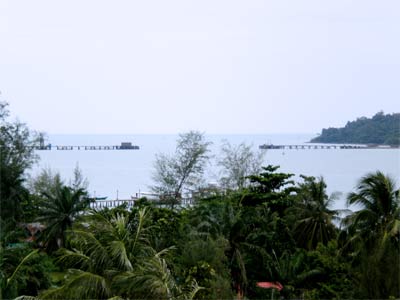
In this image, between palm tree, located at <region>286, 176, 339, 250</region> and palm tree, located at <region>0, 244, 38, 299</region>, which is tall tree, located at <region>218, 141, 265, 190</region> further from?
palm tree, located at <region>0, 244, 38, 299</region>

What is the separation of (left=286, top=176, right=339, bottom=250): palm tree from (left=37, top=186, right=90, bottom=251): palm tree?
24.8ft

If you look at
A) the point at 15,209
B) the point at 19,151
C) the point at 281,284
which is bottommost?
the point at 281,284

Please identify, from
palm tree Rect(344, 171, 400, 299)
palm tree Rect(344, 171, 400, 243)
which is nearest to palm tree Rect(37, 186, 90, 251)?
palm tree Rect(344, 171, 400, 299)

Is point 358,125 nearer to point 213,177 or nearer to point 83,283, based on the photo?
point 213,177

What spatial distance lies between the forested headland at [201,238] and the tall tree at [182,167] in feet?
0.17

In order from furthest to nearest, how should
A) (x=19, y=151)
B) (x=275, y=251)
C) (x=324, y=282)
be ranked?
(x=19, y=151), (x=275, y=251), (x=324, y=282)

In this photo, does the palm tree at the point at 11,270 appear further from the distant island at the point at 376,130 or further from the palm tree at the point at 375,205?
the distant island at the point at 376,130

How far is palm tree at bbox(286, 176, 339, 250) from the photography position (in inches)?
718

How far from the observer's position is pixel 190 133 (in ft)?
87.8

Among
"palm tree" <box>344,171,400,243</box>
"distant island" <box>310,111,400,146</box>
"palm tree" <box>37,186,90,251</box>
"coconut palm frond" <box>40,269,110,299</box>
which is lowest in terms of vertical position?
"palm tree" <box>37,186,90,251</box>

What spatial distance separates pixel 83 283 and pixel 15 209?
43.1 feet

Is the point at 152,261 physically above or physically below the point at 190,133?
below

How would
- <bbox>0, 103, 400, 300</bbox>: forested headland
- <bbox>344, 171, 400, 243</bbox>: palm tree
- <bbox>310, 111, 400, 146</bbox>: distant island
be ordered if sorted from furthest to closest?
<bbox>310, 111, 400, 146</bbox>: distant island < <bbox>344, 171, 400, 243</bbox>: palm tree < <bbox>0, 103, 400, 300</bbox>: forested headland

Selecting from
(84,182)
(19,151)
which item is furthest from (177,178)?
(19,151)
